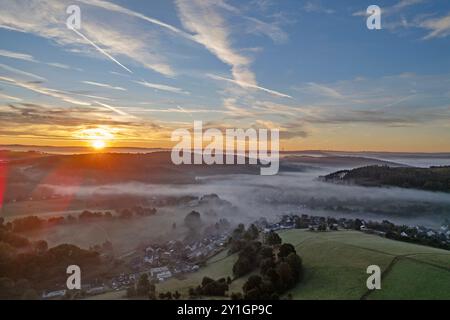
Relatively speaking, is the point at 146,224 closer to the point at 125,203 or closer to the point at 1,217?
the point at 125,203

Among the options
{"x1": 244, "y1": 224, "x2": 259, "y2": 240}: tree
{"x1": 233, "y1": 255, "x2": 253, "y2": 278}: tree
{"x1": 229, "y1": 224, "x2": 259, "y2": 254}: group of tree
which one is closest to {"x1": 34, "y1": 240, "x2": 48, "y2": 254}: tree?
{"x1": 229, "y1": 224, "x2": 259, "y2": 254}: group of tree

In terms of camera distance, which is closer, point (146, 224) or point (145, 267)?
point (145, 267)

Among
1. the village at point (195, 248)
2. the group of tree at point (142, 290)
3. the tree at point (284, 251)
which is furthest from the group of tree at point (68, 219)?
the tree at point (284, 251)

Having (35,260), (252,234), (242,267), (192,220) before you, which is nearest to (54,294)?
(35,260)

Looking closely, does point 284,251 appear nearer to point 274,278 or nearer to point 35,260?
point 274,278
